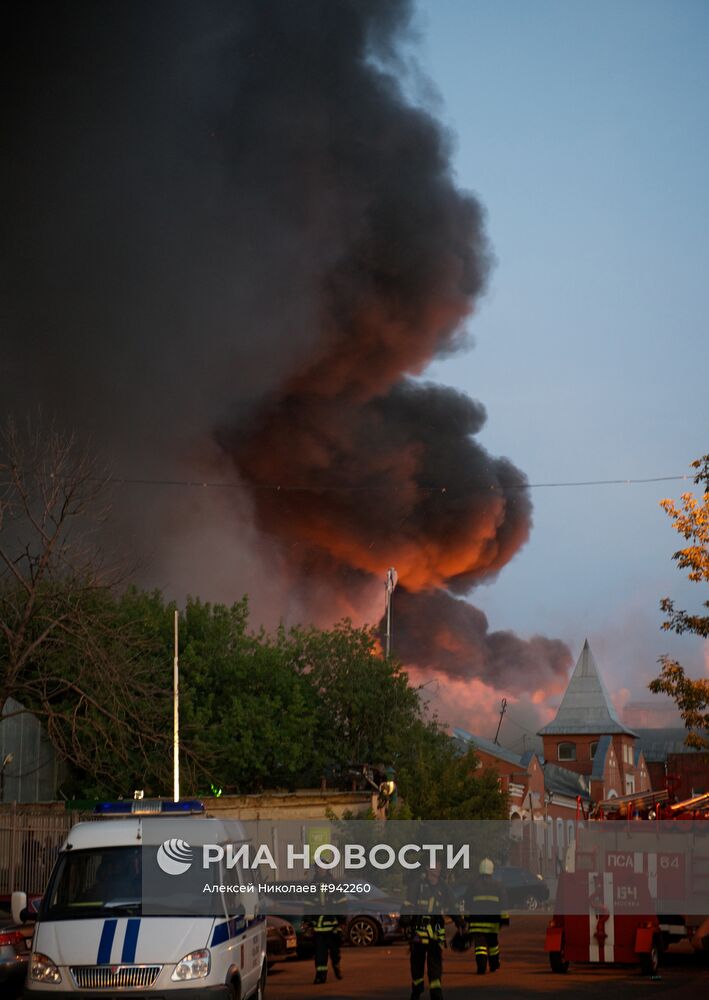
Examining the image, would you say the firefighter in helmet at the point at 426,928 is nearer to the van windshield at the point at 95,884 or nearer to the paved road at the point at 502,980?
the paved road at the point at 502,980

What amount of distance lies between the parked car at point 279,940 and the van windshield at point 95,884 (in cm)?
1008

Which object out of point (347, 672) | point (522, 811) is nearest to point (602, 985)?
point (347, 672)

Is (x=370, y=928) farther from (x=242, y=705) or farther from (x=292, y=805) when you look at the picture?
(x=242, y=705)

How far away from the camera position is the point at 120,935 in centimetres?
1048

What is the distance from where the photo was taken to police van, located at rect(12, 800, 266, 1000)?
406 inches

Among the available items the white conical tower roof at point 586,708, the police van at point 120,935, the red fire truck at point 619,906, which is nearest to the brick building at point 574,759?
the white conical tower roof at point 586,708

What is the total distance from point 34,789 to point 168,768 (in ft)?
25.7

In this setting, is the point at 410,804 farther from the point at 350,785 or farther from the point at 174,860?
the point at 174,860

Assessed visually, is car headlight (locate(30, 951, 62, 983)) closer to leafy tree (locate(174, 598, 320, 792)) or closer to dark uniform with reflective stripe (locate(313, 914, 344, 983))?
dark uniform with reflective stripe (locate(313, 914, 344, 983))

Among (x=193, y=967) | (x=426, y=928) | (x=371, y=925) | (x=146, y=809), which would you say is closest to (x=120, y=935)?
(x=193, y=967)

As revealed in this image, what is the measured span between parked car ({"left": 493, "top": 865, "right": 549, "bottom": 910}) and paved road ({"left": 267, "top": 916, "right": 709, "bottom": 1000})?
17.7 meters

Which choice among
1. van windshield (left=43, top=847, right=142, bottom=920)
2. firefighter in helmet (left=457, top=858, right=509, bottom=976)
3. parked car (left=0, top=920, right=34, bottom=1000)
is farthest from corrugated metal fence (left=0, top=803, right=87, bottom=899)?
van windshield (left=43, top=847, right=142, bottom=920)

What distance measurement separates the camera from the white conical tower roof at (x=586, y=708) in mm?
94375

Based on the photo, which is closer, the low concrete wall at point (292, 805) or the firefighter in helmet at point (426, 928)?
the firefighter in helmet at point (426, 928)
